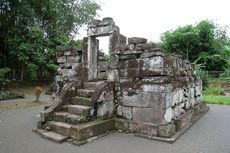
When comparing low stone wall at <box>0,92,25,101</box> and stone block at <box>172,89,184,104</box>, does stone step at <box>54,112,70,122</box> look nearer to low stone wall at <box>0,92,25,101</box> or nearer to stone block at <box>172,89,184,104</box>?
stone block at <box>172,89,184,104</box>

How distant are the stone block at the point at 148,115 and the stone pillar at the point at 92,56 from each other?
2050 mm

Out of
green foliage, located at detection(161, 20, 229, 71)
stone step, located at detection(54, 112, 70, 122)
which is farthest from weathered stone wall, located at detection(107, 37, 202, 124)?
green foliage, located at detection(161, 20, 229, 71)

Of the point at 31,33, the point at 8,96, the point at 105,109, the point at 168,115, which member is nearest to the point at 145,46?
the point at 168,115

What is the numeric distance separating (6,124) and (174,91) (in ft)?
15.5

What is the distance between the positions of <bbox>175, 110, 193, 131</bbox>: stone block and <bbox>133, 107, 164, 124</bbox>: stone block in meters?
0.63

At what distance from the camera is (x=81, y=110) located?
5277mm

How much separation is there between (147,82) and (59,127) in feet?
7.54

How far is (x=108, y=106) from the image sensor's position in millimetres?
5660

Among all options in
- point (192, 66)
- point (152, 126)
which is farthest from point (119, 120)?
point (192, 66)

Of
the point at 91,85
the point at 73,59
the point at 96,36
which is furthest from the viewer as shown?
the point at 73,59

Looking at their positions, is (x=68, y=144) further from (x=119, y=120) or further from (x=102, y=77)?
(x=102, y=77)

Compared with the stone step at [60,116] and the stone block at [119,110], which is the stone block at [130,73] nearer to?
the stone block at [119,110]

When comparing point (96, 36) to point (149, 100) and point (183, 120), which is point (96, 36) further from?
point (183, 120)

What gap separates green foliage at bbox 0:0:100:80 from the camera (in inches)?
636
